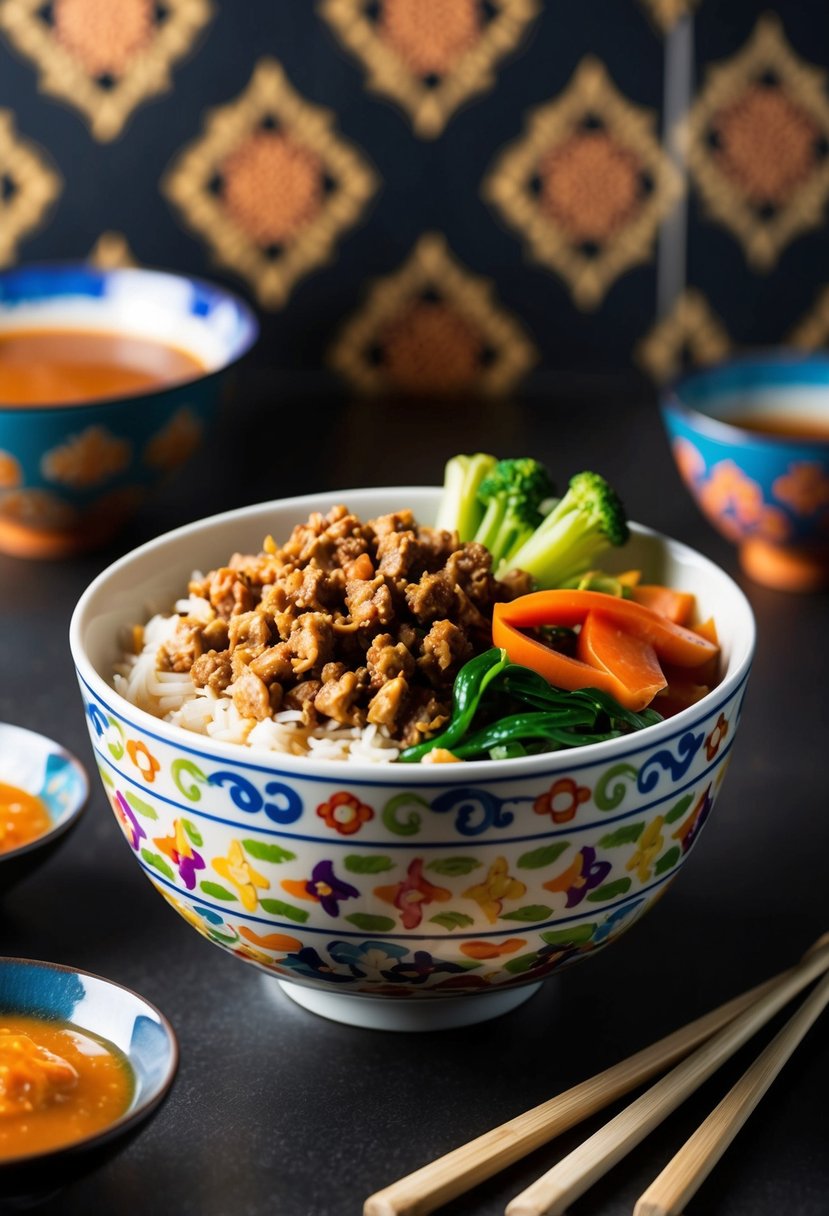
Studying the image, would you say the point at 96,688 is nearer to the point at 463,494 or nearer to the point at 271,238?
the point at 463,494

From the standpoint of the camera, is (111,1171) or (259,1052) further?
(259,1052)

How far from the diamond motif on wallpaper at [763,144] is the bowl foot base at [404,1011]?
2107mm

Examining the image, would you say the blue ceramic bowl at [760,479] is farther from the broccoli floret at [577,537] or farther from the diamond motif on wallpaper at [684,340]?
the broccoli floret at [577,537]

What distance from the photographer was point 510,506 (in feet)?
5.67

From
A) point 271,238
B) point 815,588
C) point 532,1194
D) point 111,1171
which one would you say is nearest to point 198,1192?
point 111,1171

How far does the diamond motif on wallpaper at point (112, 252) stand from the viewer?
324cm

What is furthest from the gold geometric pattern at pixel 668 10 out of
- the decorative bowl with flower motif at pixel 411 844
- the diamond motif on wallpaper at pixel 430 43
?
the decorative bowl with flower motif at pixel 411 844

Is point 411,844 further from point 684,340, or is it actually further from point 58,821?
point 684,340

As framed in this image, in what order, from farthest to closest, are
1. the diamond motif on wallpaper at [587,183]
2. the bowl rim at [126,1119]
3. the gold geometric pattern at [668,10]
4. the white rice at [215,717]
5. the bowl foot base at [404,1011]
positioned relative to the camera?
the diamond motif on wallpaper at [587,183] → the gold geometric pattern at [668,10] → the bowl foot base at [404,1011] → the white rice at [215,717] → the bowl rim at [126,1119]

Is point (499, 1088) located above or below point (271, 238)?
below

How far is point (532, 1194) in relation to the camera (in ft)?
3.93

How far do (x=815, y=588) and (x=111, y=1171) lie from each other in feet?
→ 5.21

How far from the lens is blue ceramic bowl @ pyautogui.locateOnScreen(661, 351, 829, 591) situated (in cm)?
233

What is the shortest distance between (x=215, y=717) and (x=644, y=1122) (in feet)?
1.70
